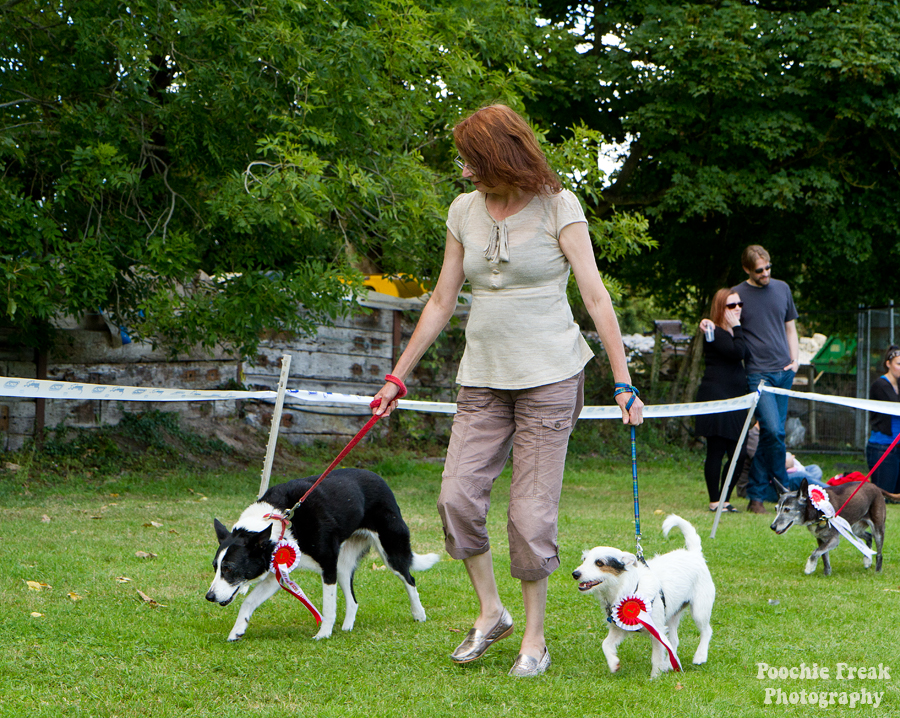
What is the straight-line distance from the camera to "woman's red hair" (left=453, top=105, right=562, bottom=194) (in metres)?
3.52

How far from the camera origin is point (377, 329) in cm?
A: 1403

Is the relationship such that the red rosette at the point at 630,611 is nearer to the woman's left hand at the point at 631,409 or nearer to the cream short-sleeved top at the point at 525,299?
the woman's left hand at the point at 631,409

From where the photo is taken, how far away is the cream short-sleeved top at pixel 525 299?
11.8ft

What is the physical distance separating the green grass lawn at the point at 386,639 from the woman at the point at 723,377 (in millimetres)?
1132

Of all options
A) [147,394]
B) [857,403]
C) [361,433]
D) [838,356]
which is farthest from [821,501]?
[838,356]

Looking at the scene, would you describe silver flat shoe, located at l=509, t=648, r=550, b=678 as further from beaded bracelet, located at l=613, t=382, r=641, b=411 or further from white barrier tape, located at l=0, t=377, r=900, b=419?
white barrier tape, located at l=0, t=377, r=900, b=419

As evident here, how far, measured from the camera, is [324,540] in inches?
165

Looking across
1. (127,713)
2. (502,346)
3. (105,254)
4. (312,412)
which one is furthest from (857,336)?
(127,713)

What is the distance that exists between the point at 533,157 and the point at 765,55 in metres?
10.5

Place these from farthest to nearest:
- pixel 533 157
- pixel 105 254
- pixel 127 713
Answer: pixel 105 254
pixel 533 157
pixel 127 713

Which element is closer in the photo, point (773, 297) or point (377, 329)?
point (773, 297)

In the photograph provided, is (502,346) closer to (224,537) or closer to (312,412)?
(224,537)

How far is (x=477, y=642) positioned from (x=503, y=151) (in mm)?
1918

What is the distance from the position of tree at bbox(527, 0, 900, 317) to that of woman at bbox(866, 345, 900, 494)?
4157 mm
